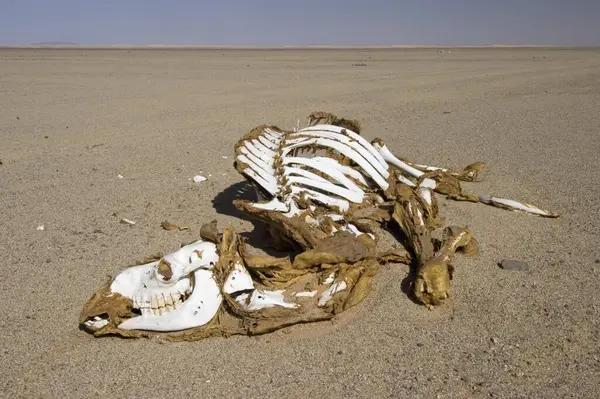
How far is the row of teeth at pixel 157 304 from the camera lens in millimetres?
3258

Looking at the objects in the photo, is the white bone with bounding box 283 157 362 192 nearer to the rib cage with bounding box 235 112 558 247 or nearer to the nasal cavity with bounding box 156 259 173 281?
the rib cage with bounding box 235 112 558 247

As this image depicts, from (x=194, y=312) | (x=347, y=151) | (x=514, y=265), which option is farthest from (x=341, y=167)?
(x=194, y=312)

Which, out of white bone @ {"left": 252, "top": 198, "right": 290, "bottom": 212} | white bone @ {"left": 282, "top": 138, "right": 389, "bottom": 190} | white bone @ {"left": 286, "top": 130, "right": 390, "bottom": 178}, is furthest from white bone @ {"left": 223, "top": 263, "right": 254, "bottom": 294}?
white bone @ {"left": 286, "top": 130, "right": 390, "bottom": 178}

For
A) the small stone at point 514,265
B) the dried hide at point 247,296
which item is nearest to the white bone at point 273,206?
the dried hide at point 247,296

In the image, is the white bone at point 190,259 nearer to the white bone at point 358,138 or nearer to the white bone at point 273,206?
the white bone at point 273,206

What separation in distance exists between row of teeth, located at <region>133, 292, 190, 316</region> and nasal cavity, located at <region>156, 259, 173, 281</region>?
15 centimetres

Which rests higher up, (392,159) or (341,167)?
(341,167)

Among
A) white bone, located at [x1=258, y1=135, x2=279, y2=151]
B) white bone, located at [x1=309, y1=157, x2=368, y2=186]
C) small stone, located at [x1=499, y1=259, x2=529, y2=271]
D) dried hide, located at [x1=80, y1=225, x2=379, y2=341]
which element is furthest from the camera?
white bone, located at [x1=258, y1=135, x2=279, y2=151]

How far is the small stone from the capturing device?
4105 millimetres

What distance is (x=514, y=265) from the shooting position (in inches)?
163

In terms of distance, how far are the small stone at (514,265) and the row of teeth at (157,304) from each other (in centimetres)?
235

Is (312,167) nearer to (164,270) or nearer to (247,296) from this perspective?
(247,296)

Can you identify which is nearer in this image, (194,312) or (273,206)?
(194,312)

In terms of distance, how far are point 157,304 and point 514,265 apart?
2.54 metres
